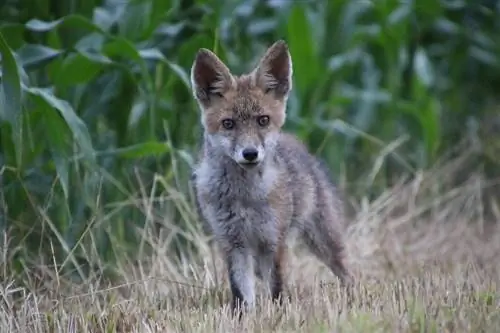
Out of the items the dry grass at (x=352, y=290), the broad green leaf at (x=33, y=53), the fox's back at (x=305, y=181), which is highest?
the broad green leaf at (x=33, y=53)

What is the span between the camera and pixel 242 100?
20.1ft

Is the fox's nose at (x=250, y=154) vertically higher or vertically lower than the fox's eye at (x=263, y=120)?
lower

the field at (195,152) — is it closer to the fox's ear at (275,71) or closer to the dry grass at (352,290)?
the dry grass at (352,290)

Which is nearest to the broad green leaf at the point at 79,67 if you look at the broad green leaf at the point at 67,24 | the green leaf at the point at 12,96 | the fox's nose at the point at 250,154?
the broad green leaf at the point at 67,24

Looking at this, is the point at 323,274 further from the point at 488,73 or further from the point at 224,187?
the point at 488,73

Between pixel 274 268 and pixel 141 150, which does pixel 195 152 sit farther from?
pixel 274 268

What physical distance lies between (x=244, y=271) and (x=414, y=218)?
3.03 meters

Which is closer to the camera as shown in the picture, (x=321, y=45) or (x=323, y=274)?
(x=323, y=274)

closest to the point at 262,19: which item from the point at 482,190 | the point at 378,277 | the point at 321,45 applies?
the point at 321,45

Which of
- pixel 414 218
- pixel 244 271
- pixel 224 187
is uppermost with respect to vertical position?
pixel 224 187

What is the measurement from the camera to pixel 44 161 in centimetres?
733

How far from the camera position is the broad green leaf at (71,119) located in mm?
6277

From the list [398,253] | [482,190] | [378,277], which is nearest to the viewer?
[378,277]

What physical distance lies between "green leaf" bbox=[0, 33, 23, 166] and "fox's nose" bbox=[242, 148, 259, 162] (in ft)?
3.98
